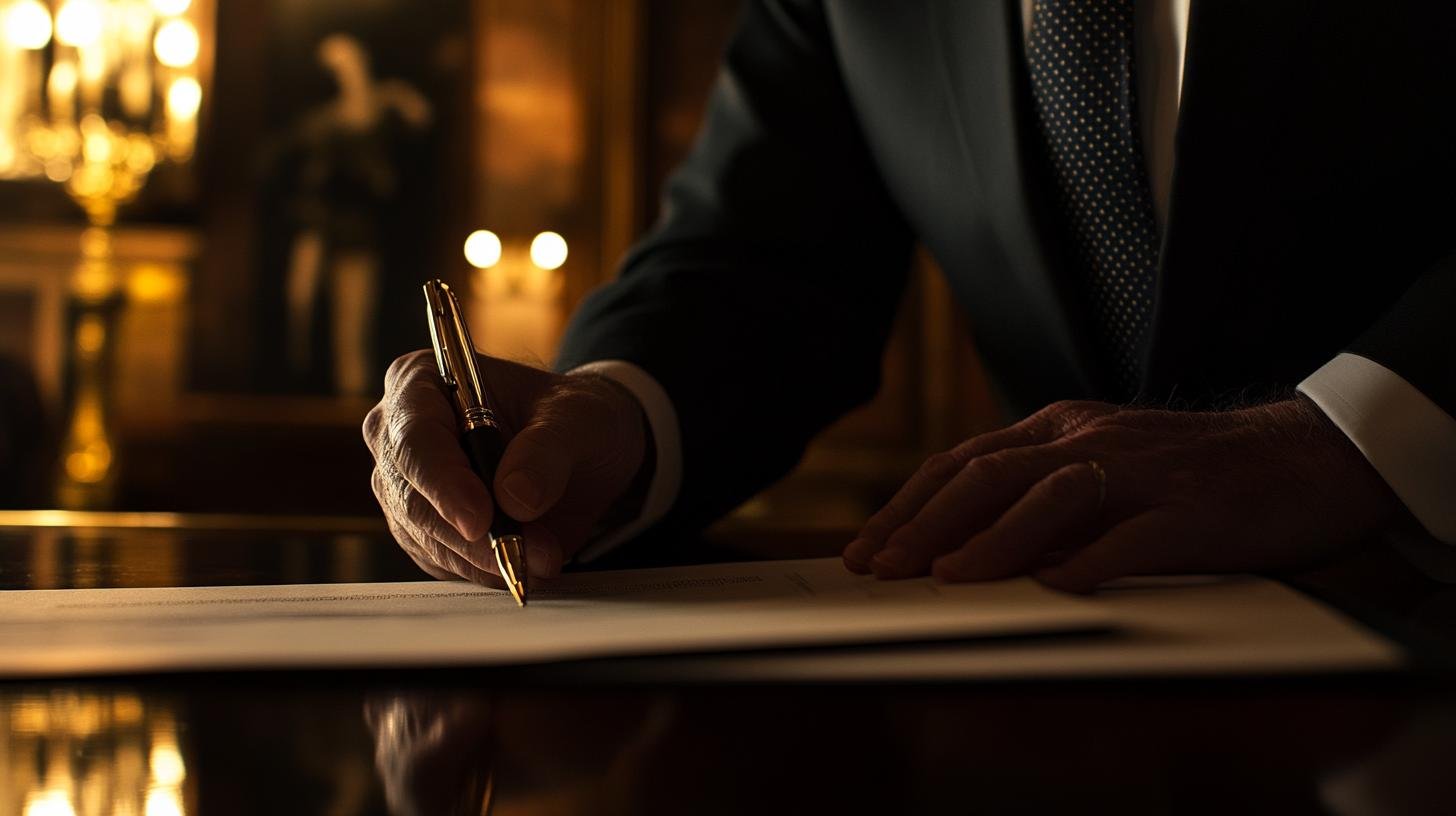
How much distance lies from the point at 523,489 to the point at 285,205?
308cm

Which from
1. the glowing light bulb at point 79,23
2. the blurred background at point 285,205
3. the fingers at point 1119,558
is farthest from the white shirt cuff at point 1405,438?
the glowing light bulb at point 79,23

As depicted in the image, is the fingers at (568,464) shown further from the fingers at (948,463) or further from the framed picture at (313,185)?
the framed picture at (313,185)

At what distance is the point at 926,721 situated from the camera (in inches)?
11.2

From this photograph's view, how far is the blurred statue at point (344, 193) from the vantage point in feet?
10.9

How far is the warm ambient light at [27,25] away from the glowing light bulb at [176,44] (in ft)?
0.89

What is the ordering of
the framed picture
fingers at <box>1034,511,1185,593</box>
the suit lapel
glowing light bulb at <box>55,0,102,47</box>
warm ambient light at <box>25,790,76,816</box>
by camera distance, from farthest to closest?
the framed picture < glowing light bulb at <box>55,0,102,47</box> < the suit lapel < fingers at <box>1034,511,1185,593</box> < warm ambient light at <box>25,790,76,816</box>

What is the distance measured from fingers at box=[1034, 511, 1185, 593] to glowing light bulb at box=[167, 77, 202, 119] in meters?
3.26

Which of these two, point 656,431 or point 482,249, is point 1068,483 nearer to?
point 656,431

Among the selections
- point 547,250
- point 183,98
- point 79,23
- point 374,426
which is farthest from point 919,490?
point 79,23

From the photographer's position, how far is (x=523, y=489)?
1.61 ft

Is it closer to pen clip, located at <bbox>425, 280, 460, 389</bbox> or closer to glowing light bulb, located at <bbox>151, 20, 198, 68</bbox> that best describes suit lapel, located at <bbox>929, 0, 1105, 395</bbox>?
pen clip, located at <bbox>425, 280, 460, 389</bbox>

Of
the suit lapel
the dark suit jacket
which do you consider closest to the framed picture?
the dark suit jacket

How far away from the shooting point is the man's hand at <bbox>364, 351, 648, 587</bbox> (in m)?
0.49

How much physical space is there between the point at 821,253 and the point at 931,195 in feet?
0.32
